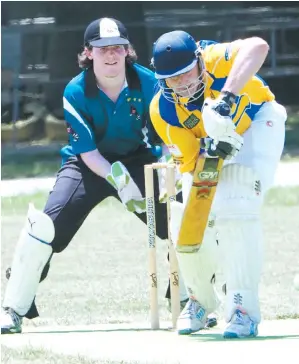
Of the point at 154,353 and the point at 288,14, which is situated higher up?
the point at 288,14

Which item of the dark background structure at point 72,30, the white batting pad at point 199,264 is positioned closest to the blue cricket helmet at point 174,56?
the white batting pad at point 199,264

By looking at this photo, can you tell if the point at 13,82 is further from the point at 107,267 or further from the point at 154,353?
the point at 154,353

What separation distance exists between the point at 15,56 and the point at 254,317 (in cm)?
1583

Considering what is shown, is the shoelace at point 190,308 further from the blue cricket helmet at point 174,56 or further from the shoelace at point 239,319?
the blue cricket helmet at point 174,56

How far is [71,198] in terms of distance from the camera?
26.1 feet

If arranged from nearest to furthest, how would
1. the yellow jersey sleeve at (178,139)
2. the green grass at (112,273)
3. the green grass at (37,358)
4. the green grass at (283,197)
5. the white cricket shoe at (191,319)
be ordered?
the green grass at (37,358), the yellow jersey sleeve at (178,139), the white cricket shoe at (191,319), the green grass at (112,273), the green grass at (283,197)

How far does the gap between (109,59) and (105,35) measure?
5.7 inches

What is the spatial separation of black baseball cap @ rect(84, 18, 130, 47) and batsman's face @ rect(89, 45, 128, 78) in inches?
1.4

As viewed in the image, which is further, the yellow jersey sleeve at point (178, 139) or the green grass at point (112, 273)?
the green grass at point (112, 273)

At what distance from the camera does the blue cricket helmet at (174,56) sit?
22.3 feet

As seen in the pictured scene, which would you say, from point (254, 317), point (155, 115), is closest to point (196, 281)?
point (254, 317)

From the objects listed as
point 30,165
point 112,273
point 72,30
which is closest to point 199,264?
point 112,273

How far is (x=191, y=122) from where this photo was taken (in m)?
7.09

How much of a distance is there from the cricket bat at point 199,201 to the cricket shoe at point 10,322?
46.9 inches
